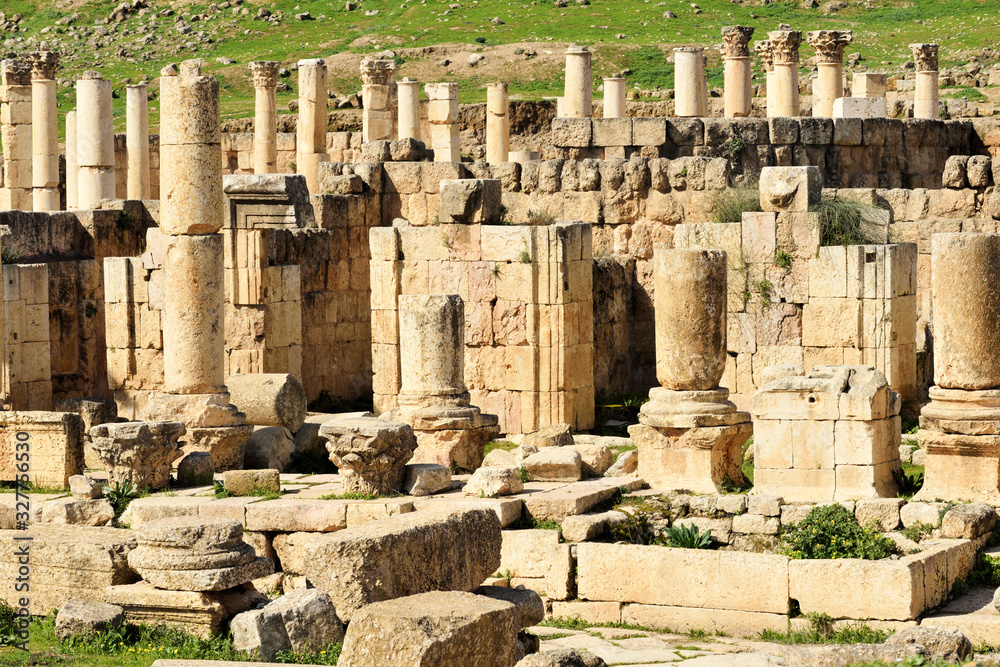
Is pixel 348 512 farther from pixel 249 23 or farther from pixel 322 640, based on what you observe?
pixel 249 23

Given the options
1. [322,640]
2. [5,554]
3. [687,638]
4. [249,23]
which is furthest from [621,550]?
[249,23]

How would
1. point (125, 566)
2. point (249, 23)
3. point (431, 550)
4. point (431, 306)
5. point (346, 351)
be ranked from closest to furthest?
1. point (431, 550)
2. point (125, 566)
3. point (431, 306)
4. point (346, 351)
5. point (249, 23)

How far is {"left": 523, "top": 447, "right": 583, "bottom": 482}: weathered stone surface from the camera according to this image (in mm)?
15773

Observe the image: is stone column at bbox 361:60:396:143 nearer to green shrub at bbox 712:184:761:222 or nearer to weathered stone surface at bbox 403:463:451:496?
green shrub at bbox 712:184:761:222

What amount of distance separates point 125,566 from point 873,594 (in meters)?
5.45

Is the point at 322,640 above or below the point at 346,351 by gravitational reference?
below

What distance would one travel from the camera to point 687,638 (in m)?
13.3

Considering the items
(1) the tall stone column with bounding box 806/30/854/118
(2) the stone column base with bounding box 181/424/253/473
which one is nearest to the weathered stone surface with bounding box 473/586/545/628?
(2) the stone column base with bounding box 181/424/253/473

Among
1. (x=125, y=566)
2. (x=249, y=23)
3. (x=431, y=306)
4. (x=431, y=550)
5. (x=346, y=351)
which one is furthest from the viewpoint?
(x=249, y=23)


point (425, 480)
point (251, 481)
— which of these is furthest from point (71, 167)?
point (425, 480)

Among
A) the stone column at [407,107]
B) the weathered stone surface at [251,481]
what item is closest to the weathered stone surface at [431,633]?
the weathered stone surface at [251,481]

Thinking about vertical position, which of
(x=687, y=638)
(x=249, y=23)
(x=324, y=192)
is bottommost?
(x=687, y=638)

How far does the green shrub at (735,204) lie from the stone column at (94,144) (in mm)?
13558

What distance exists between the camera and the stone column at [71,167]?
31812 mm
